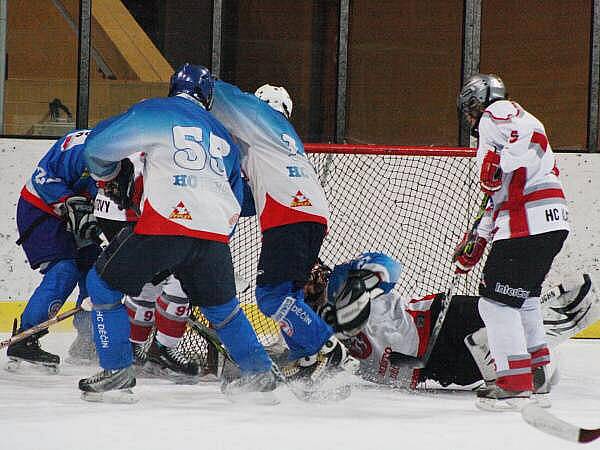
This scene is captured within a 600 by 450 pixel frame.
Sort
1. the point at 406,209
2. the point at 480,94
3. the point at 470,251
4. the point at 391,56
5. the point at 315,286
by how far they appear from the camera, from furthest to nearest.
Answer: the point at 391,56
the point at 406,209
the point at 315,286
the point at 470,251
the point at 480,94

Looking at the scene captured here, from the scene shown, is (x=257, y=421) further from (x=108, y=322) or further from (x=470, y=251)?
(x=470, y=251)

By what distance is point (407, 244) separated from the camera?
15.5 ft

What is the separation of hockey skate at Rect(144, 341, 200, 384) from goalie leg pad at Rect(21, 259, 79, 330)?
1.36ft

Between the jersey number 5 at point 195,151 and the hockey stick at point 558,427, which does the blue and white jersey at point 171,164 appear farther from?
the hockey stick at point 558,427

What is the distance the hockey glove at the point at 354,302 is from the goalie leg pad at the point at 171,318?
0.56m

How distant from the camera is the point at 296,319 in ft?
11.4

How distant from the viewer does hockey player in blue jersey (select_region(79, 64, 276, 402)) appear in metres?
2.97

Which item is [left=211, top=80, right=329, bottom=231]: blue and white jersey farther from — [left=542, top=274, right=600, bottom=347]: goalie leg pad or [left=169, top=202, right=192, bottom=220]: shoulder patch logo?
[left=542, top=274, right=600, bottom=347]: goalie leg pad

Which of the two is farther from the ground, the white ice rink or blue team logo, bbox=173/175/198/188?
blue team logo, bbox=173/175/198/188

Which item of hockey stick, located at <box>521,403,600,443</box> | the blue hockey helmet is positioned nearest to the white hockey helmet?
the blue hockey helmet

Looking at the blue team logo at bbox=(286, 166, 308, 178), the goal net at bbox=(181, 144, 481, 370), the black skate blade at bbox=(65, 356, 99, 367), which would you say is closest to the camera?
the blue team logo at bbox=(286, 166, 308, 178)

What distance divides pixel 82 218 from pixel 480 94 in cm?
153

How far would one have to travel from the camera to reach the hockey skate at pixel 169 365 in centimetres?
376

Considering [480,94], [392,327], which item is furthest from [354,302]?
[480,94]
